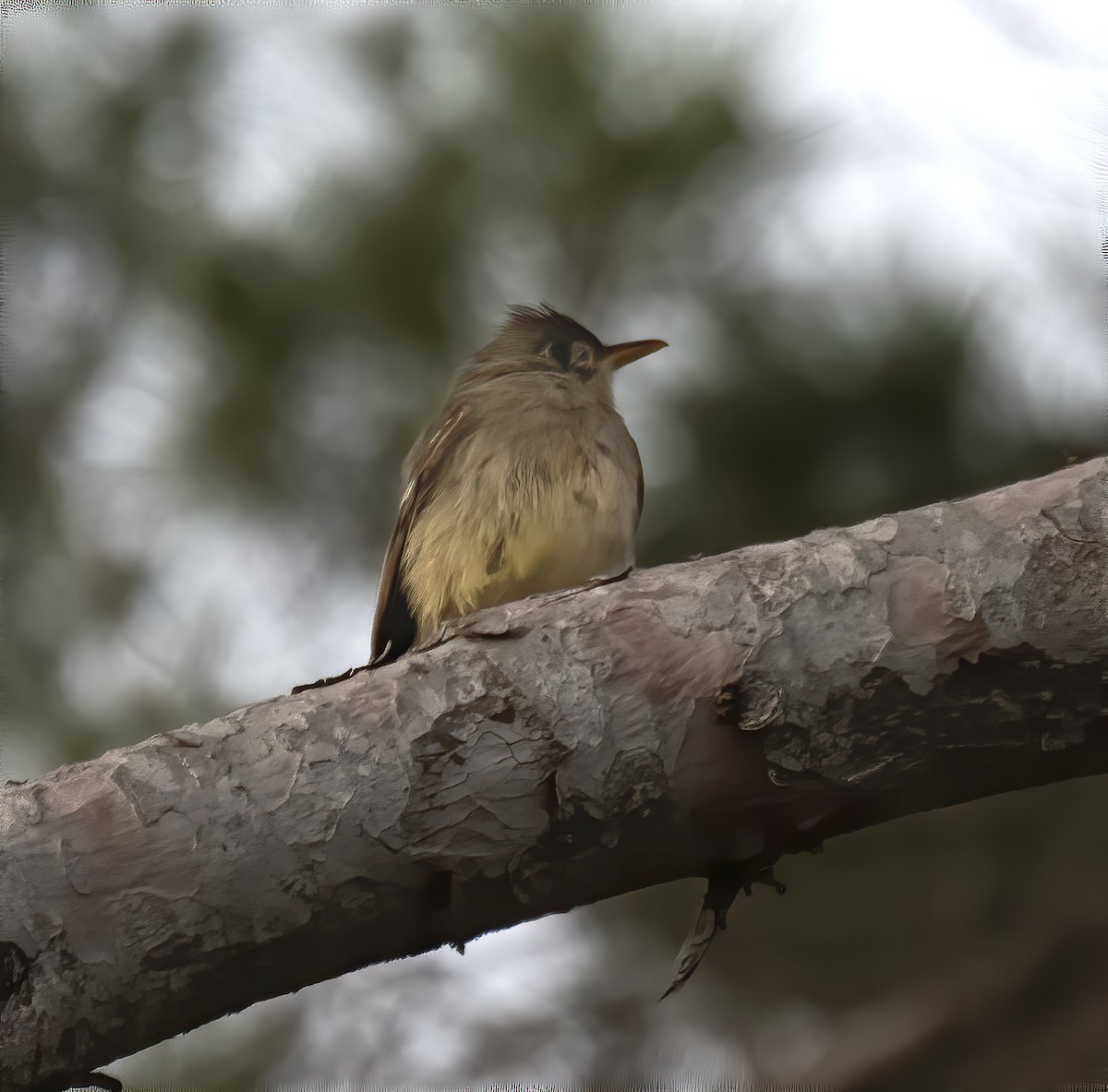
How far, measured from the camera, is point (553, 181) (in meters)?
4.15

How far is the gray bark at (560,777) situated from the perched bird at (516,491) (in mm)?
1061

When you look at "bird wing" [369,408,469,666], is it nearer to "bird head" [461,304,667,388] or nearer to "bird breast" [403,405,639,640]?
"bird breast" [403,405,639,640]

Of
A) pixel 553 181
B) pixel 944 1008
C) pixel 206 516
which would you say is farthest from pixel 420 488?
pixel 944 1008

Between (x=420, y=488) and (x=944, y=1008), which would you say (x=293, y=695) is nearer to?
(x=420, y=488)

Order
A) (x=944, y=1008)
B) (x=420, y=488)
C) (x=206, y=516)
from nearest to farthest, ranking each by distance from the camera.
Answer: (x=944, y=1008), (x=420, y=488), (x=206, y=516)

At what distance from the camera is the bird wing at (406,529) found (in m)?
3.58

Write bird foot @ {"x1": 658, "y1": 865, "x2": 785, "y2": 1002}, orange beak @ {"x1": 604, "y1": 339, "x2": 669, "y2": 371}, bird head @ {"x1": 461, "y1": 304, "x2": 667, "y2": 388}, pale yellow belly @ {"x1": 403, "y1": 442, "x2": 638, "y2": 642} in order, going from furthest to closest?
bird head @ {"x1": 461, "y1": 304, "x2": 667, "y2": 388}, orange beak @ {"x1": 604, "y1": 339, "x2": 669, "y2": 371}, pale yellow belly @ {"x1": 403, "y1": 442, "x2": 638, "y2": 642}, bird foot @ {"x1": 658, "y1": 865, "x2": 785, "y2": 1002}

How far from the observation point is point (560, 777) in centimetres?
197

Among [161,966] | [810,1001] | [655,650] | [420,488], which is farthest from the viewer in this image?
[420,488]

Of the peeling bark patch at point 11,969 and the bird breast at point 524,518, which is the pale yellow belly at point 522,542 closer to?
the bird breast at point 524,518

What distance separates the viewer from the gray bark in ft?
6.20

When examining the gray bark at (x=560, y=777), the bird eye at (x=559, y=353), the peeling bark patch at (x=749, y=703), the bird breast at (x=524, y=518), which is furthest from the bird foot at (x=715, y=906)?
the bird eye at (x=559, y=353)

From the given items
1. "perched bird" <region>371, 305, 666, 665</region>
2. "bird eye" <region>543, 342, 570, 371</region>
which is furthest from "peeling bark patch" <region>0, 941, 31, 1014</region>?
"bird eye" <region>543, 342, 570, 371</region>

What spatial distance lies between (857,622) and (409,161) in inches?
114
